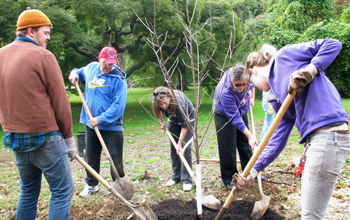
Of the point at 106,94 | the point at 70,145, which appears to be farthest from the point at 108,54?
the point at 70,145

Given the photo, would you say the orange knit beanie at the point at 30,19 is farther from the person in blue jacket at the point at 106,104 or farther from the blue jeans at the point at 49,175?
the person in blue jacket at the point at 106,104

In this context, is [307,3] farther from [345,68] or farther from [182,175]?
[182,175]

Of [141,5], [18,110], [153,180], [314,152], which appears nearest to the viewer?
[314,152]

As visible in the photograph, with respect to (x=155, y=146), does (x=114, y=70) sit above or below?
above

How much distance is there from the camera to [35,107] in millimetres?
2369

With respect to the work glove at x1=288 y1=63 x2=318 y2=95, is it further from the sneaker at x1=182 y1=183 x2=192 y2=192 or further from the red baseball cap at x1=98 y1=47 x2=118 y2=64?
the sneaker at x1=182 y1=183 x2=192 y2=192

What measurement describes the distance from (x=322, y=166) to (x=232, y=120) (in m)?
1.96

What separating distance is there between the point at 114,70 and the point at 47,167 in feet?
6.24

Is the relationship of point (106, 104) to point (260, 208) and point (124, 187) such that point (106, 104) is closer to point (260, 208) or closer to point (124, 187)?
point (124, 187)

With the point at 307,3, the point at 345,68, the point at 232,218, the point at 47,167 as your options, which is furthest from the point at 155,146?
the point at 307,3

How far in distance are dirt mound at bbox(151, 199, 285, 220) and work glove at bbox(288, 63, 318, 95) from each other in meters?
1.94

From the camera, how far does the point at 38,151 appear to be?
2439 mm

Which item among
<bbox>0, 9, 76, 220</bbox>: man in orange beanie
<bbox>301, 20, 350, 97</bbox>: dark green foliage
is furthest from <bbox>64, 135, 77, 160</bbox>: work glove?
<bbox>301, 20, 350, 97</bbox>: dark green foliage

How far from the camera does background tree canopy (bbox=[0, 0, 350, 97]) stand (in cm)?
1076
